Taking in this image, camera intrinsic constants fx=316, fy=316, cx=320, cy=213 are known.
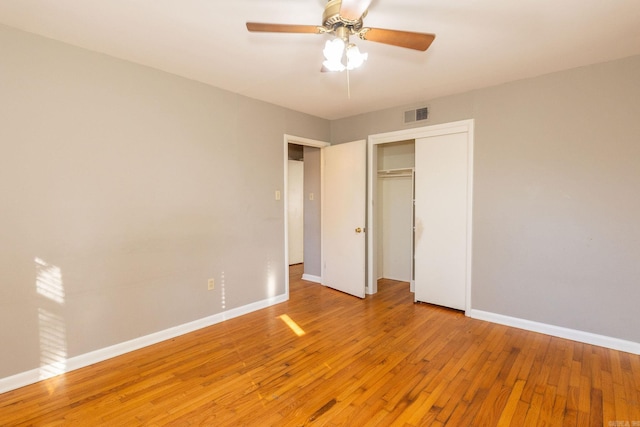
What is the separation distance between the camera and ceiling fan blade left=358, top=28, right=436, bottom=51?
5.73 ft

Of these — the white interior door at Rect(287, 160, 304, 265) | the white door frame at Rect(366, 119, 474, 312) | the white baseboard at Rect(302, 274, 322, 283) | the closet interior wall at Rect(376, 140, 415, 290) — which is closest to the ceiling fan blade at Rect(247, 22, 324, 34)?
the white door frame at Rect(366, 119, 474, 312)

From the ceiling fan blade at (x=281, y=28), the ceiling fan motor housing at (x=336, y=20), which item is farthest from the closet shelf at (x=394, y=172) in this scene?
the ceiling fan blade at (x=281, y=28)

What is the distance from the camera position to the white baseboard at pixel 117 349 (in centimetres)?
223

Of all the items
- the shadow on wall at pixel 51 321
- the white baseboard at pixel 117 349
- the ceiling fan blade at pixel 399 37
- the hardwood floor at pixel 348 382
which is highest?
the ceiling fan blade at pixel 399 37

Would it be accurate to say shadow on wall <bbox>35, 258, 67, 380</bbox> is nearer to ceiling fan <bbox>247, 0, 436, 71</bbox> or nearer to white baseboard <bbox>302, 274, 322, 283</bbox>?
ceiling fan <bbox>247, 0, 436, 71</bbox>

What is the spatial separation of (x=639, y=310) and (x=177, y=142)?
4319 millimetres

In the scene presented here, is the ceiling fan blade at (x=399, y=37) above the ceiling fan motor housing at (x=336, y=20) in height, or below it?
below

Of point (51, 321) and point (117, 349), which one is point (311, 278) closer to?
point (117, 349)

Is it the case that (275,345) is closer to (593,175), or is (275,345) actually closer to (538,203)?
(538,203)

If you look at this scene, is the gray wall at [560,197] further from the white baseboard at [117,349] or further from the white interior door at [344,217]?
the white baseboard at [117,349]

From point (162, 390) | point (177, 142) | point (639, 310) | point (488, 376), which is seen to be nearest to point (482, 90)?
point (639, 310)

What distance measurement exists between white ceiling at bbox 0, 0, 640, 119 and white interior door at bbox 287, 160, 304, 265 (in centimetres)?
297

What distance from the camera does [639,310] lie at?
2.64 metres

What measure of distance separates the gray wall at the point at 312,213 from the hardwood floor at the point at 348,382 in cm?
180
